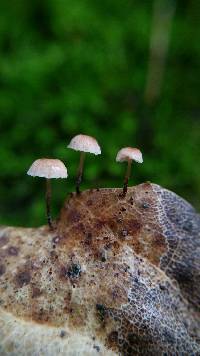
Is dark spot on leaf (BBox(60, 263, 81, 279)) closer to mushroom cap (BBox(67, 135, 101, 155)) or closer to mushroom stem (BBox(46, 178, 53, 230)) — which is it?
mushroom stem (BBox(46, 178, 53, 230))

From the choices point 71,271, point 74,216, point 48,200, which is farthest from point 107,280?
point 48,200

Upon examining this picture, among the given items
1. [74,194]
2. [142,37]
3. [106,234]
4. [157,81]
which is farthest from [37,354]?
[142,37]

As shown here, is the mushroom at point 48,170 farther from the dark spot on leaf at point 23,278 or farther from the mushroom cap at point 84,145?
the dark spot on leaf at point 23,278

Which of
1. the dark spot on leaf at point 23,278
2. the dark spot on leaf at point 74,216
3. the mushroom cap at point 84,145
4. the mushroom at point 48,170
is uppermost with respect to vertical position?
Answer: the mushroom cap at point 84,145

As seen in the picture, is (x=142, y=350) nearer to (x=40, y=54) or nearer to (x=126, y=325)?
(x=126, y=325)

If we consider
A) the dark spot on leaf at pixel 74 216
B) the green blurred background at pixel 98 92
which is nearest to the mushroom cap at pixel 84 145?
the dark spot on leaf at pixel 74 216

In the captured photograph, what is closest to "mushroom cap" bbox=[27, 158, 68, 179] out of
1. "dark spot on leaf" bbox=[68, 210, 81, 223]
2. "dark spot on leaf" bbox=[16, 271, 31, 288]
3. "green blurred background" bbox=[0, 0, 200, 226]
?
"dark spot on leaf" bbox=[68, 210, 81, 223]
